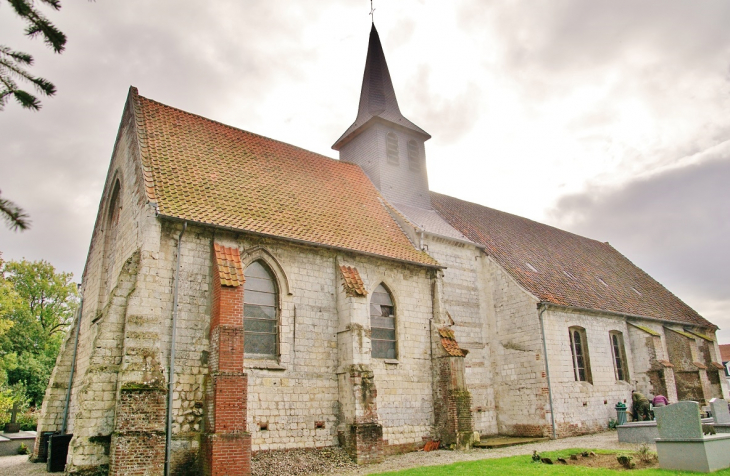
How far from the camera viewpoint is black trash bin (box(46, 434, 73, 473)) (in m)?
12.8

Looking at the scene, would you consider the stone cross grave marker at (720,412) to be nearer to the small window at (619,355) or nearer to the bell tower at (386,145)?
the small window at (619,355)

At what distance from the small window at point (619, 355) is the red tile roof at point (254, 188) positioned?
10.8m

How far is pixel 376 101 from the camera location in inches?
918

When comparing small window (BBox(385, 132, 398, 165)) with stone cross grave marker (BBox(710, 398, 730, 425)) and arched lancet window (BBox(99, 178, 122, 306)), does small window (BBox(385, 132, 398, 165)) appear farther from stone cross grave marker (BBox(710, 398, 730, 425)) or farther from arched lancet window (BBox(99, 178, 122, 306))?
stone cross grave marker (BBox(710, 398, 730, 425))

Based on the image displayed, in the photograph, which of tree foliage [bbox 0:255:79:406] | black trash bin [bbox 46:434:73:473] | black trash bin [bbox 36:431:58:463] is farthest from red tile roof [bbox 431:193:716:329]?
tree foliage [bbox 0:255:79:406]

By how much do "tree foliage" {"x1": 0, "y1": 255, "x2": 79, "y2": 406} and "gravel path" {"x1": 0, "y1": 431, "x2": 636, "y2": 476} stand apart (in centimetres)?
1860

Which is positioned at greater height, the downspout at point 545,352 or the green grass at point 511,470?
the downspout at point 545,352

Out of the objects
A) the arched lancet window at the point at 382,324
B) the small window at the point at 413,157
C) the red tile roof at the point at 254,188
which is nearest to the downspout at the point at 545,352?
the red tile roof at the point at 254,188

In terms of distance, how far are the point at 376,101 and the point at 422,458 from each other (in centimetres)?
1533

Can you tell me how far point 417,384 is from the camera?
52.9ft

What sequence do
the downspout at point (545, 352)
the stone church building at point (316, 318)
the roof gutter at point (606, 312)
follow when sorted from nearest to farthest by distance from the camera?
the stone church building at point (316, 318) < the downspout at point (545, 352) < the roof gutter at point (606, 312)

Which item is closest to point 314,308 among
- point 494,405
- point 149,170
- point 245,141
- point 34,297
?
point 149,170

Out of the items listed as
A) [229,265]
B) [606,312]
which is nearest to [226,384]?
[229,265]

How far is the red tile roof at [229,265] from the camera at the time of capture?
1241 centimetres
